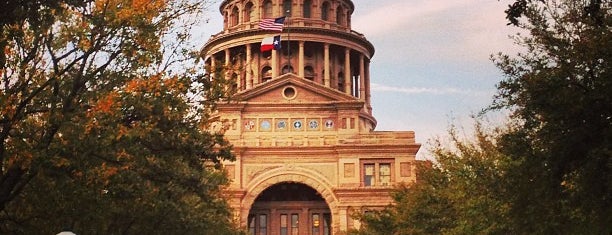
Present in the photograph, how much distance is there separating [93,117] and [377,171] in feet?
182

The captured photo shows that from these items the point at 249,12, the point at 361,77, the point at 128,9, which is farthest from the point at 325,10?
the point at 128,9

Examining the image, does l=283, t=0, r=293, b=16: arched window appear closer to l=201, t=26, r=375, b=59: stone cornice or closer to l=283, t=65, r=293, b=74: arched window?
l=201, t=26, r=375, b=59: stone cornice

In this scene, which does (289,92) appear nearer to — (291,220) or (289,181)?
(289,181)

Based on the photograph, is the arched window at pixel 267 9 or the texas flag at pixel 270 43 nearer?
the texas flag at pixel 270 43

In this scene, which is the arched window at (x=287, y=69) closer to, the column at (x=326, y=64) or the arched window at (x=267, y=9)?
the column at (x=326, y=64)

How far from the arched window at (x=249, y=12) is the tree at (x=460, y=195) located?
53.0 m

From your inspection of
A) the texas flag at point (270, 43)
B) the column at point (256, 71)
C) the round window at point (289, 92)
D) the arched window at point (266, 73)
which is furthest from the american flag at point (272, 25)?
the arched window at point (266, 73)

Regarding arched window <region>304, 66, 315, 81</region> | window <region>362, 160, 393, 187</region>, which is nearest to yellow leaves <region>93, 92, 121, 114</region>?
window <region>362, 160, 393, 187</region>

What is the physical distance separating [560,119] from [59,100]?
36.8 ft

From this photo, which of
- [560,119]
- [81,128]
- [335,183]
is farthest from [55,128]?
[335,183]

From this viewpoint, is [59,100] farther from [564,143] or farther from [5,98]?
[564,143]

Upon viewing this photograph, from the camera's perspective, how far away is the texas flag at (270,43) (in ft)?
279

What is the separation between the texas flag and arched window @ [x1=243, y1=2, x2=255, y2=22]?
8.90 m

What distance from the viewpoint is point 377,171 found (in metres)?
73.9
